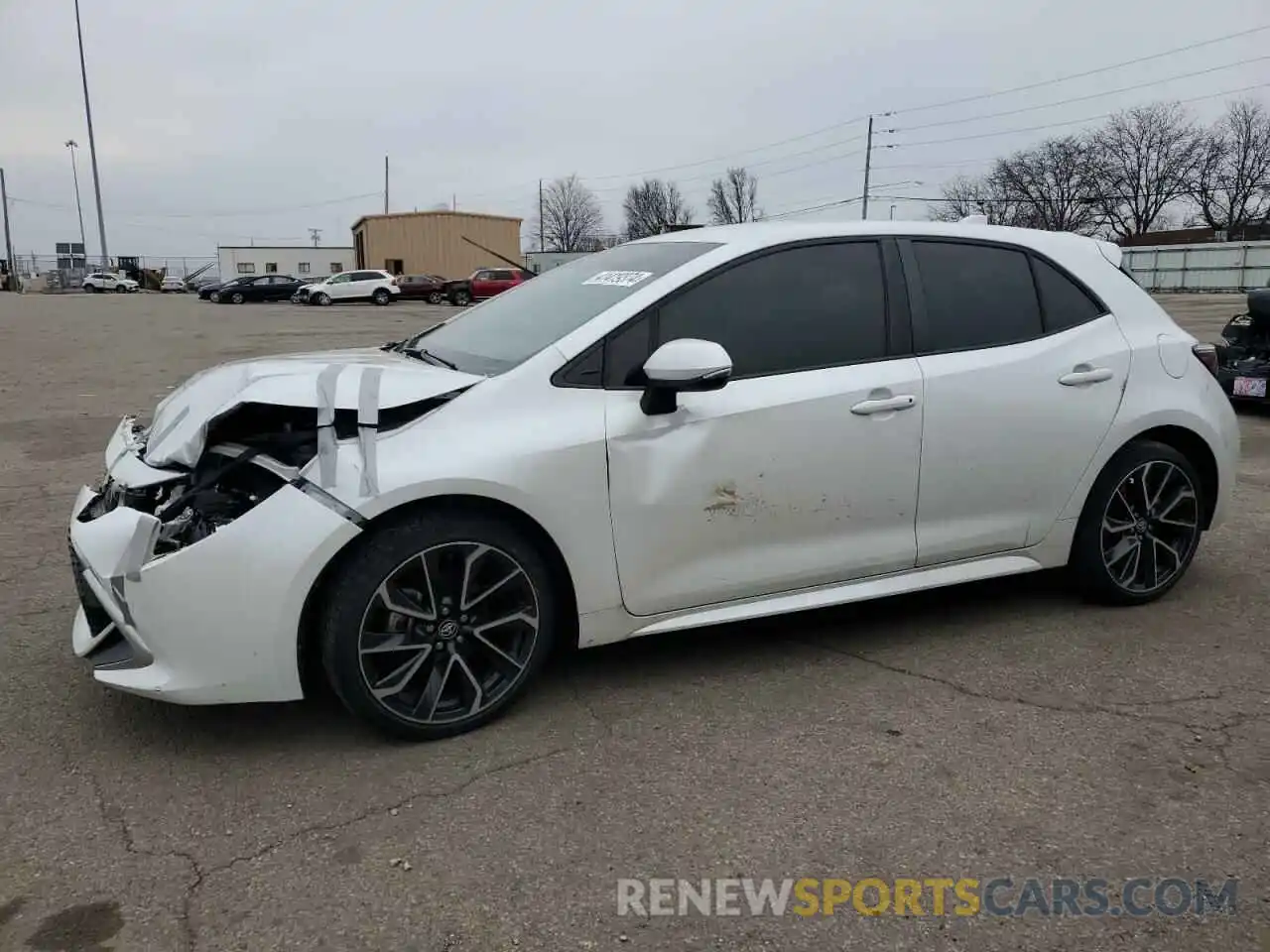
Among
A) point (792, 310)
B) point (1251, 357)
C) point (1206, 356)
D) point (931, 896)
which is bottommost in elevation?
point (931, 896)

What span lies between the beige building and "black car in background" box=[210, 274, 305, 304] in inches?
372

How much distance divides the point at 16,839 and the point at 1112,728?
3.20m

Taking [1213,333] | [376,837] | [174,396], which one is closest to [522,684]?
[376,837]

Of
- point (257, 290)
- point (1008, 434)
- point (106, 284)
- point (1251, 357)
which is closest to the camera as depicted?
point (1008, 434)

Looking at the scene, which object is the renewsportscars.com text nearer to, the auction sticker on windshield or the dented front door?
the dented front door

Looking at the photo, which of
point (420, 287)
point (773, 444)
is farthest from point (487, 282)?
point (773, 444)

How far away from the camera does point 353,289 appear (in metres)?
40.4

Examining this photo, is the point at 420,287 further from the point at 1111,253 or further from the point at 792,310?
the point at 792,310

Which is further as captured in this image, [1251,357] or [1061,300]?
[1251,357]

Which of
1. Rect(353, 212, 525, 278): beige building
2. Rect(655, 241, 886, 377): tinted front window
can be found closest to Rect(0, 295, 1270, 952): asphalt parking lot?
Rect(655, 241, 886, 377): tinted front window

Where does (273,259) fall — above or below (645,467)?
above

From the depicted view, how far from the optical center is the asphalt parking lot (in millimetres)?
2264

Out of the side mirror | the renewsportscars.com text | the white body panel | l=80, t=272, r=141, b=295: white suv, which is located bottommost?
the renewsportscars.com text

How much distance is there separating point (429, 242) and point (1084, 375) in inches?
2020
